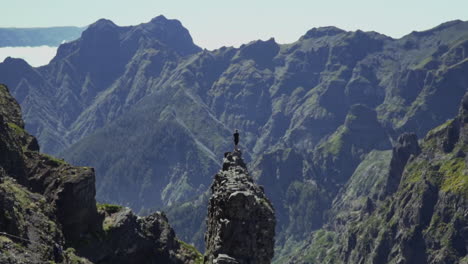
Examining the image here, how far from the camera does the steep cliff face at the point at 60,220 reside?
303 feet

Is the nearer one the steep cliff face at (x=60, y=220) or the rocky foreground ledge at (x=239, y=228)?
the rocky foreground ledge at (x=239, y=228)

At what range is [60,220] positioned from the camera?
11456cm

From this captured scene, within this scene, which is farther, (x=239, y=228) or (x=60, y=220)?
(x=60, y=220)

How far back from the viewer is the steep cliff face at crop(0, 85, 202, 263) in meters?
92.4

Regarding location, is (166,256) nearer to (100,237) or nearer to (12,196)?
(100,237)

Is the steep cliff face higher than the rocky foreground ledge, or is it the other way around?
the steep cliff face

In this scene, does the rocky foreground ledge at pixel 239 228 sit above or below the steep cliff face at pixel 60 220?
below

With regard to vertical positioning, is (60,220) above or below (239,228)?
above

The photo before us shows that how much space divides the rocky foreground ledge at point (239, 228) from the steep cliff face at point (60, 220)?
30.0 m

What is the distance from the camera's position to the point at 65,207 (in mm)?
116188

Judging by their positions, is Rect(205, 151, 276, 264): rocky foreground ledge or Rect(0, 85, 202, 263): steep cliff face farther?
Rect(0, 85, 202, 263): steep cliff face

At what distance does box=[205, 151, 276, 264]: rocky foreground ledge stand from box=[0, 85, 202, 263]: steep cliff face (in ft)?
98.3

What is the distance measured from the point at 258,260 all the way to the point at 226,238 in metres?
4.34

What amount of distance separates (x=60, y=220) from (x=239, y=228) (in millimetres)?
58856
